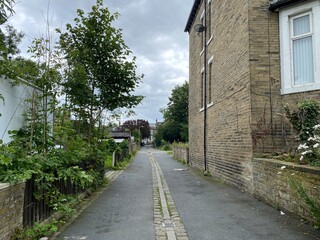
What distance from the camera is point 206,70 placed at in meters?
16.1

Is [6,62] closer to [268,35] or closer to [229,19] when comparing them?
[268,35]

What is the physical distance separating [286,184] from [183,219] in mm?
2421

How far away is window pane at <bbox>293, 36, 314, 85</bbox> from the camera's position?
31.3ft

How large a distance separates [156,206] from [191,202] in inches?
41.7

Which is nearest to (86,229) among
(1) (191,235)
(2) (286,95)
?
(1) (191,235)

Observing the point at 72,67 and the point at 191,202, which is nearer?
the point at 191,202

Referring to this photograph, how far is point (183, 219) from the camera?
6672 millimetres

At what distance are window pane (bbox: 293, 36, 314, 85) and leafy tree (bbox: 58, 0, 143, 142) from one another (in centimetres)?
589

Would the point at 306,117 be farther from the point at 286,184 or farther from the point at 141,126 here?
the point at 141,126

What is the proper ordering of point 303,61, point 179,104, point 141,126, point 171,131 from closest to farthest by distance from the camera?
point 303,61, point 179,104, point 171,131, point 141,126

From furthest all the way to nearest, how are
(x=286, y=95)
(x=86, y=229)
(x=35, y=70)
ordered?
(x=286, y=95)
(x=35, y=70)
(x=86, y=229)

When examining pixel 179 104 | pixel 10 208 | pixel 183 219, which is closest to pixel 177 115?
pixel 179 104

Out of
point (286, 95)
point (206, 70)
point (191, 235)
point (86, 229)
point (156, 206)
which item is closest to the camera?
point (191, 235)

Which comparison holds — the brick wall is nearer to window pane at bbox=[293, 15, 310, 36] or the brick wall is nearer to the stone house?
the stone house
